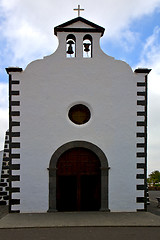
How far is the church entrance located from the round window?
1.02 meters

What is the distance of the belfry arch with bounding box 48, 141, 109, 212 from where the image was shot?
29.0 feet

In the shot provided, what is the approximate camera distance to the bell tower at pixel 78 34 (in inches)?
372

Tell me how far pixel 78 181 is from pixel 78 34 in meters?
5.41

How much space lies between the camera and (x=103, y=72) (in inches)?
370

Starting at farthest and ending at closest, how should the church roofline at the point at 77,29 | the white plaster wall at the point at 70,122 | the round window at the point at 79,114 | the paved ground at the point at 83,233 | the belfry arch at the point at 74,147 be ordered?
the church roofline at the point at 77,29, the round window at the point at 79,114, the white plaster wall at the point at 70,122, the belfry arch at the point at 74,147, the paved ground at the point at 83,233

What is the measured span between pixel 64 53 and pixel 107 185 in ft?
16.5

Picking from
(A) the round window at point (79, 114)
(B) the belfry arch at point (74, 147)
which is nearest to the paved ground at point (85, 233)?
(B) the belfry arch at point (74, 147)

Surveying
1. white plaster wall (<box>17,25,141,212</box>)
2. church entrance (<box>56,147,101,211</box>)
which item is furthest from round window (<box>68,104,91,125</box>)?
church entrance (<box>56,147,101,211</box>)

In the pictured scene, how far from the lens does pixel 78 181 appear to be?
9.09 metres

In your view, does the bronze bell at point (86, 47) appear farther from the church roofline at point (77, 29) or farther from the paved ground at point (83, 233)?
the paved ground at point (83, 233)

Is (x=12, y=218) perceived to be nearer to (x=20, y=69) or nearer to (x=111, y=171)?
(x=111, y=171)

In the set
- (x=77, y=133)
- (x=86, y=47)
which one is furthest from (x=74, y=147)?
(x=86, y=47)

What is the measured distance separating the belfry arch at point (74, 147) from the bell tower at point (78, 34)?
330cm

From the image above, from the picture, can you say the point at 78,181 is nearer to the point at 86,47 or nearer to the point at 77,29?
the point at 86,47
